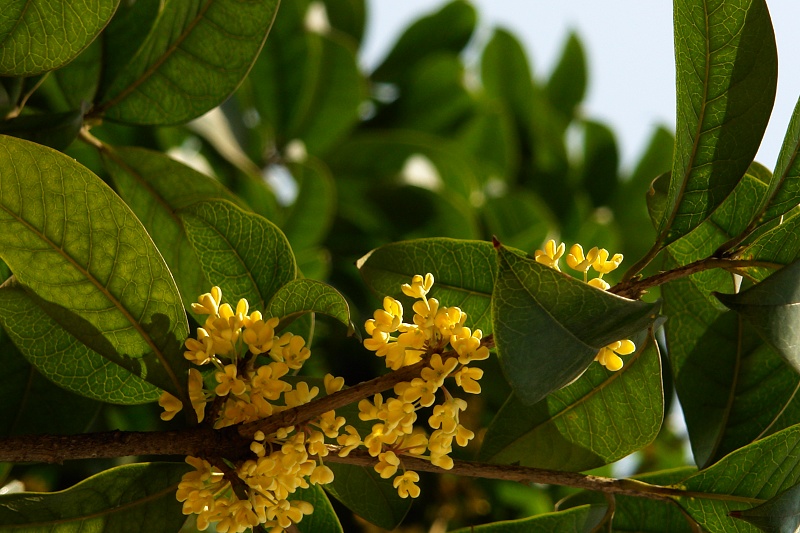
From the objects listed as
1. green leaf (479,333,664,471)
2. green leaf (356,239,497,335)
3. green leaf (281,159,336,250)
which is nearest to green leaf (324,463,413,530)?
green leaf (479,333,664,471)

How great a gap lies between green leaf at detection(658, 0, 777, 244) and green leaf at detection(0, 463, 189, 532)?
0.70 metres

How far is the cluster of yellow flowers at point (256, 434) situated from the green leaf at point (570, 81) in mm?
2354

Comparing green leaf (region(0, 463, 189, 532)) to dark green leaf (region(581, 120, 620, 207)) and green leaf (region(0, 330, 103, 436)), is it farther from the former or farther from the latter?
dark green leaf (region(581, 120, 620, 207))

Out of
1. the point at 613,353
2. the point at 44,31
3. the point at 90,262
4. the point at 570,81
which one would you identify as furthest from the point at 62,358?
the point at 570,81

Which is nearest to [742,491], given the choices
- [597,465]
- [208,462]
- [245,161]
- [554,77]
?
[597,465]

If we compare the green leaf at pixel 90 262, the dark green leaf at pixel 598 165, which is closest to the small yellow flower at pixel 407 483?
the green leaf at pixel 90 262

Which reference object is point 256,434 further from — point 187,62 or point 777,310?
point 187,62

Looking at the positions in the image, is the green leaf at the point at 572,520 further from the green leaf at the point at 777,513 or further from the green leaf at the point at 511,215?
the green leaf at the point at 511,215

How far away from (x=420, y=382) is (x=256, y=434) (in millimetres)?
183

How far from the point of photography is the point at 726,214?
1.06m

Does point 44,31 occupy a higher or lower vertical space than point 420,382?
higher

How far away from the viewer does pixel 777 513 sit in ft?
3.12

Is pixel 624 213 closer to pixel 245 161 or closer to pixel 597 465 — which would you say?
pixel 245 161

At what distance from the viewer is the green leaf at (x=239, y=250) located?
1.05 meters
